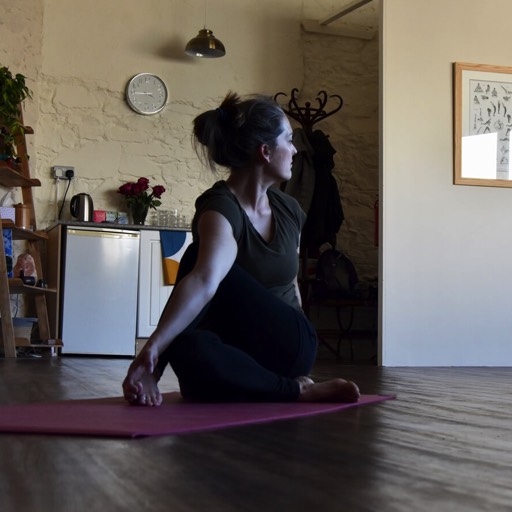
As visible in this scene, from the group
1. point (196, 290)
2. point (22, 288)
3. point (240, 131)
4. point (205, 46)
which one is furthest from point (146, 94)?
point (196, 290)

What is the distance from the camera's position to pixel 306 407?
2.04 m

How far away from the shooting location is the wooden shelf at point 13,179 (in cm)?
546

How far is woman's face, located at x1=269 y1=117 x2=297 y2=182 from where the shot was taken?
230cm

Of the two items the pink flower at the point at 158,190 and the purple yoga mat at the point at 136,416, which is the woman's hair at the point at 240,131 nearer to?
the purple yoga mat at the point at 136,416

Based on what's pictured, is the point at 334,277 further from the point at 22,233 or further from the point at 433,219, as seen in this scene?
the point at 22,233

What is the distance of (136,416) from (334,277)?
4869mm

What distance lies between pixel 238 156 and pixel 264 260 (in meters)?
0.31

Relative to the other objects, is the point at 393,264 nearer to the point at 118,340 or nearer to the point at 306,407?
the point at 118,340

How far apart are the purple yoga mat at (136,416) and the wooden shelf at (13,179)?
3551mm

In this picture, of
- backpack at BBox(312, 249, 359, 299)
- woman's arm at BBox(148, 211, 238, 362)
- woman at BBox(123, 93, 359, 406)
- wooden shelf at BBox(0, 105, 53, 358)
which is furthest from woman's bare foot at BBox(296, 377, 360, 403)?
backpack at BBox(312, 249, 359, 299)

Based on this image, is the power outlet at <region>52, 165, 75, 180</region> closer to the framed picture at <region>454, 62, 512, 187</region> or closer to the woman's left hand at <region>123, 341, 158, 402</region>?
the framed picture at <region>454, 62, 512, 187</region>

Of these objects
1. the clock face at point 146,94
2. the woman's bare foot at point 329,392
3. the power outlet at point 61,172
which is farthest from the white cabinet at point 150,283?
the woman's bare foot at point 329,392

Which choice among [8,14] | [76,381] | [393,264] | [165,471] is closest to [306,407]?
[165,471]

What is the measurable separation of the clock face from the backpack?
1792 mm
